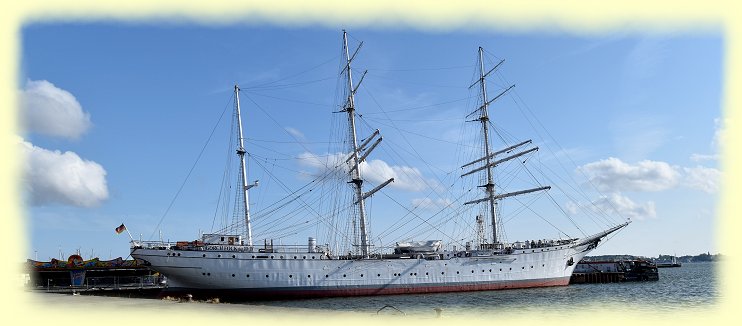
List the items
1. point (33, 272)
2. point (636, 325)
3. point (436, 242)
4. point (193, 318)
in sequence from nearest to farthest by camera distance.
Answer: point (193, 318) → point (636, 325) → point (436, 242) → point (33, 272)

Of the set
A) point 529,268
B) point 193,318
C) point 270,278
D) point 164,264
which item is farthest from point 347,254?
point 193,318

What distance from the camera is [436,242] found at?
49594 mm

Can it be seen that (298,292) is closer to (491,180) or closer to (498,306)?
(498,306)

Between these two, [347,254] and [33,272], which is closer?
[347,254]

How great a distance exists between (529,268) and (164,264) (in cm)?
3407

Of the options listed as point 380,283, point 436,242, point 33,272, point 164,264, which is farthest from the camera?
point 33,272

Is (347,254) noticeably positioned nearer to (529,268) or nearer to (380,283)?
(380,283)

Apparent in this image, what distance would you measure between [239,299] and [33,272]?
30442mm

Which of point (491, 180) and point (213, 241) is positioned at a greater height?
point (491, 180)

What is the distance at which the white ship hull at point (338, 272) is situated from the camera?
40750 mm

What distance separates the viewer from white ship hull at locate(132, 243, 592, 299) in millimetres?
40750

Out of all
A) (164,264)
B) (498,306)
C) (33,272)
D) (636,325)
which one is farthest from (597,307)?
(33,272)

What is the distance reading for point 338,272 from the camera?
44688 millimetres

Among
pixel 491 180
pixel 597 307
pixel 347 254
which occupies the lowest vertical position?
pixel 597 307
